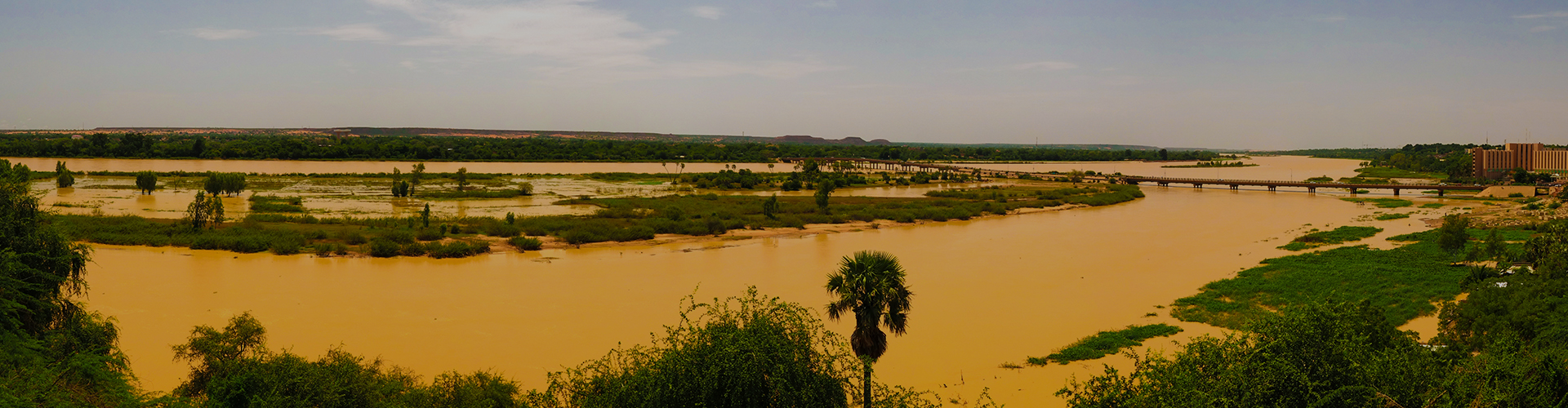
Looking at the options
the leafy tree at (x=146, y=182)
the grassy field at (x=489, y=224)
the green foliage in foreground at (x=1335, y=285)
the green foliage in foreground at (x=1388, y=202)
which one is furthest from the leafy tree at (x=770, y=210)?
the green foliage in foreground at (x=1388, y=202)

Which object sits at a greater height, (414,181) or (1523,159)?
(1523,159)

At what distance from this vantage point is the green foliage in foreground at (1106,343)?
17234 mm

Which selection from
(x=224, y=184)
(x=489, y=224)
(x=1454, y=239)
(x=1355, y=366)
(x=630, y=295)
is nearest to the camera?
(x=1355, y=366)

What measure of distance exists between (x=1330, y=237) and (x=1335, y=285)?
54.9 feet

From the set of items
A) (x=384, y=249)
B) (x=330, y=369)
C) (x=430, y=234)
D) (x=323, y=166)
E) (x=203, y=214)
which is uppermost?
(x=323, y=166)

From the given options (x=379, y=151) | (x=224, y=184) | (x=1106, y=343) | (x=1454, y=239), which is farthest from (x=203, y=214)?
(x=379, y=151)

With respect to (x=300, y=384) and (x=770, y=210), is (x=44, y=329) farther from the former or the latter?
(x=770, y=210)

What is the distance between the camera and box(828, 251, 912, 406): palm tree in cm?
1230

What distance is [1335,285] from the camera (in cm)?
2400

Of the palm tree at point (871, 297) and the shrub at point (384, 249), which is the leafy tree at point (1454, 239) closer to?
the palm tree at point (871, 297)

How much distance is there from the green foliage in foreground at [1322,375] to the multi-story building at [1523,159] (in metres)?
101

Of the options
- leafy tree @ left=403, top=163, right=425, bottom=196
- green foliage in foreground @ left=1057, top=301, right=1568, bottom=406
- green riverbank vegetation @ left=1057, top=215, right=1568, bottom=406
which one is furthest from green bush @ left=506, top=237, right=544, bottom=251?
green foliage in foreground @ left=1057, top=301, right=1568, bottom=406

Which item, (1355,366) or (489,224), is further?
(489,224)

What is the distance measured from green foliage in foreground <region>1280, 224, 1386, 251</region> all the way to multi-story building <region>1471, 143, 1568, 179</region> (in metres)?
64.2
